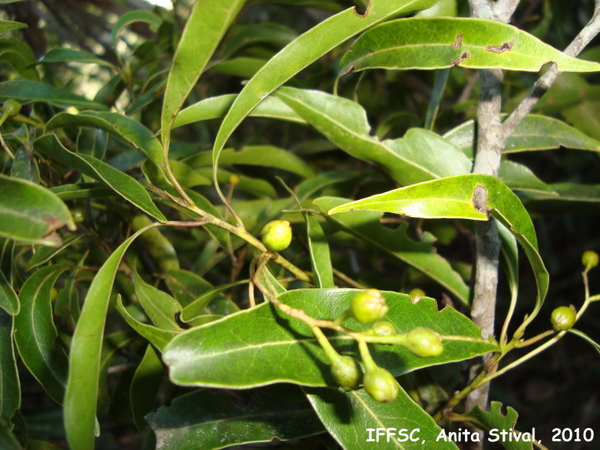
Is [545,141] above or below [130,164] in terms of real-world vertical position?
above

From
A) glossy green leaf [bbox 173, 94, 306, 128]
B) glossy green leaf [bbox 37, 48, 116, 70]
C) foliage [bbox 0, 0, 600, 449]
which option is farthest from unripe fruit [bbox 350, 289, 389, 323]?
glossy green leaf [bbox 37, 48, 116, 70]

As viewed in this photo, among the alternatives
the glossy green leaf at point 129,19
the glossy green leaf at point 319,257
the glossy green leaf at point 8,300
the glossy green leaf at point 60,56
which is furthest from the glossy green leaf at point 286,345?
the glossy green leaf at point 129,19

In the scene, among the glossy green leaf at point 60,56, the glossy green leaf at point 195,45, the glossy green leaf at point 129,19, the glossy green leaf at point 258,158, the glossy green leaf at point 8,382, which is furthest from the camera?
the glossy green leaf at point 129,19

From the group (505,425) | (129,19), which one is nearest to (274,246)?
(505,425)

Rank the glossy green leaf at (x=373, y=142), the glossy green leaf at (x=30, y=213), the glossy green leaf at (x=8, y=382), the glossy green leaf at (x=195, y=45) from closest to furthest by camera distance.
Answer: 1. the glossy green leaf at (x=30, y=213)
2. the glossy green leaf at (x=195, y=45)
3. the glossy green leaf at (x=8, y=382)
4. the glossy green leaf at (x=373, y=142)

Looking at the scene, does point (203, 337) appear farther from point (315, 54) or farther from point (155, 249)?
point (155, 249)

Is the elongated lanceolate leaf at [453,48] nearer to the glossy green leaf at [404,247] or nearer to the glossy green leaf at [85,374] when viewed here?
the glossy green leaf at [404,247]

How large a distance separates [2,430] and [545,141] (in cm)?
110

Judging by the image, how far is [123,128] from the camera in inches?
34.9

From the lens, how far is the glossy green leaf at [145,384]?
0.96 metres

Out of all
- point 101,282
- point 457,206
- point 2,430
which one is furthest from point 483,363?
point 2,430

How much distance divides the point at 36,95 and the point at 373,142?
719 millimetres

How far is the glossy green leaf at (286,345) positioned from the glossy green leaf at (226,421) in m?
0.23

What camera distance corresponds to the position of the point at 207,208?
96 centimetres
